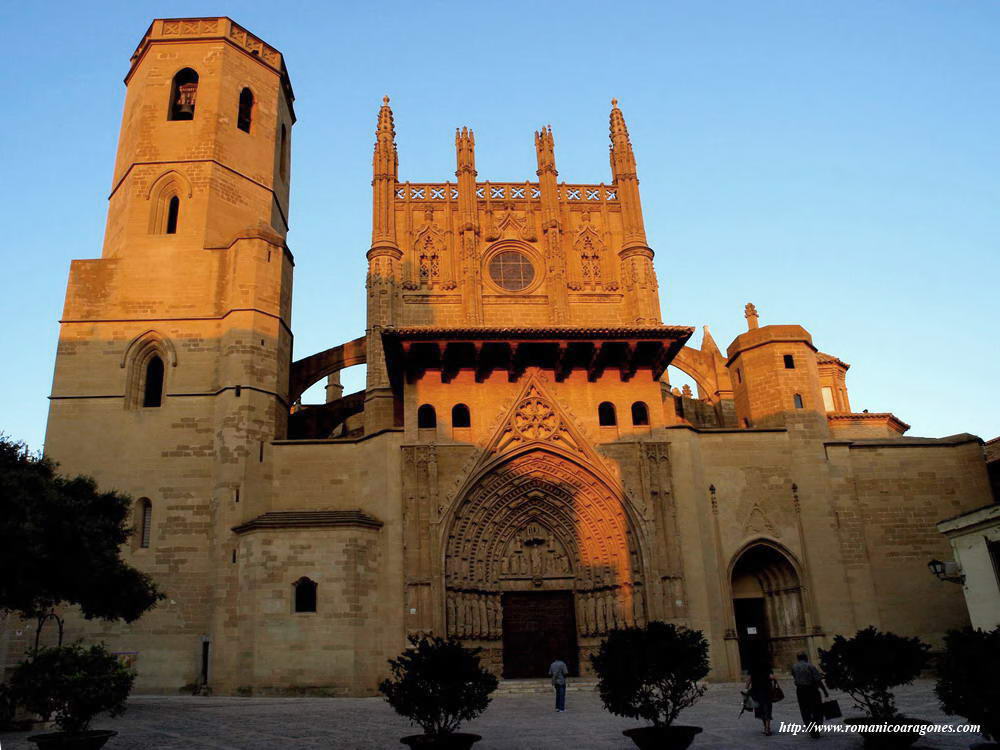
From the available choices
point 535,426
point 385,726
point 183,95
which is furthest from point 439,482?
point 183,95

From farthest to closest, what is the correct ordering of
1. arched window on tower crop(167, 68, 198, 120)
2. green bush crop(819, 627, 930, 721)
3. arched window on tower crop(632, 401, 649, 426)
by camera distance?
arched window on tower crop(167, 68, 198, 120) < arched window on tower crop(632, 401, 649, 426) < green bush crop(819, 627, 930, 721)

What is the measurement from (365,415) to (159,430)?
218 inches

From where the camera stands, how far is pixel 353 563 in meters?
19.6

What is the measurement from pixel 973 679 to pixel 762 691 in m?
3.57

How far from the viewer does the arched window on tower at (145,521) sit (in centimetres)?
2119

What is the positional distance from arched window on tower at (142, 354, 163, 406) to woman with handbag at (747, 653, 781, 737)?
17.4 metres

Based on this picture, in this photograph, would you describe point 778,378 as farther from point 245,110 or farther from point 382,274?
point 245,110

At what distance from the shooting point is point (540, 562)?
21.6m

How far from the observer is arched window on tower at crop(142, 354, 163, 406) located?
22969mm

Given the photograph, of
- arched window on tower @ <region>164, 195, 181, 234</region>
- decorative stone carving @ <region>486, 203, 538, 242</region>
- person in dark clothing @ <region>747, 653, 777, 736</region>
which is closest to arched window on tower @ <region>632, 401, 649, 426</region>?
decorative stone carving @ <region>486, 203, 538, 242</region>

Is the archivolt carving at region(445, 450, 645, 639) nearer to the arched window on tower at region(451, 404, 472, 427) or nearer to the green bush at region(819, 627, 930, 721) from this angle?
the arched window on tower at region(451, 404, 472, 427)

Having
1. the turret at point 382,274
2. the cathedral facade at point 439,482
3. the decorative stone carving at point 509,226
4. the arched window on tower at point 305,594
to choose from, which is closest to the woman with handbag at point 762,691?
the cathedral facade at point 439,482

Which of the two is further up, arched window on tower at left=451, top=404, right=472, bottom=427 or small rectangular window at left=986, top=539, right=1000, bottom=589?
arched window on tower at left=451, top=404, right=472, bottom=427

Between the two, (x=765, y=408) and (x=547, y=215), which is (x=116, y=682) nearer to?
(x=765, y=408)
